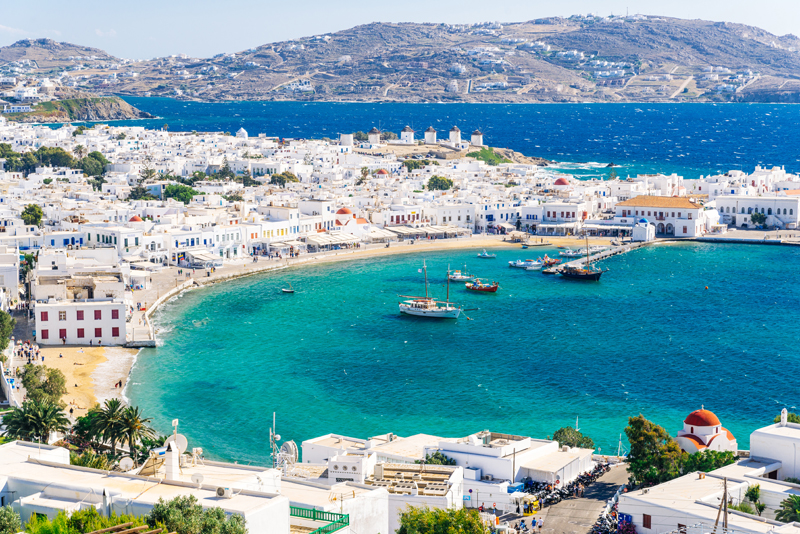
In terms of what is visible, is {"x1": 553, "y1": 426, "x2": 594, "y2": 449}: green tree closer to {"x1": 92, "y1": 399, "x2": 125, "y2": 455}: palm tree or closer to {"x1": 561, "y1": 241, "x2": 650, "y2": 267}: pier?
{"x1": 92, "y1": 399, "x2": 125, "y2": 455}: palm tree

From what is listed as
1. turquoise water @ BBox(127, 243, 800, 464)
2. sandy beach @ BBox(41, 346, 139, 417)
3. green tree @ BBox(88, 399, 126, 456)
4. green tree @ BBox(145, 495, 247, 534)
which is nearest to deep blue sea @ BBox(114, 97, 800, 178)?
turquoise water @ BBox(127, 243, 800, 464)

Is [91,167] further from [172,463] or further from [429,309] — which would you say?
[172,463]

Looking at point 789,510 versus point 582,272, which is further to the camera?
point 582,272

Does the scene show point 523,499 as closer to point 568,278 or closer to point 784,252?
point 568,278

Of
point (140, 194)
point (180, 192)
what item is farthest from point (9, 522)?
point (140, 194)

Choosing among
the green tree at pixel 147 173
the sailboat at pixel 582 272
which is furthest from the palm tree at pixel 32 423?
the green tree at pixel 147 173

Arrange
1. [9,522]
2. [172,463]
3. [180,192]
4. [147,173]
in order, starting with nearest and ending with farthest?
[9,522]
[172,463]
[180,192]
[147,173]

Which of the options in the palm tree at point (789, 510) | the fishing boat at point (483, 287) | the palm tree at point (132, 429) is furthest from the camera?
the fishing boat at point (483, 287)

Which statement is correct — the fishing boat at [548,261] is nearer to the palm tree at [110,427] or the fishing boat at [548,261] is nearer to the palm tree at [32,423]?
the palm tree at [110,427]
